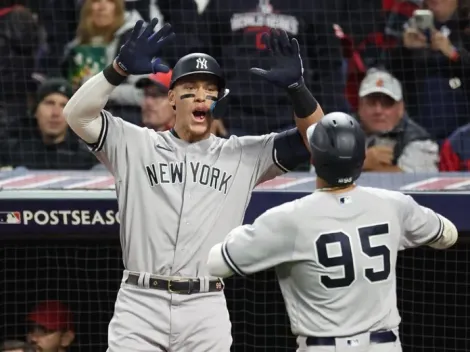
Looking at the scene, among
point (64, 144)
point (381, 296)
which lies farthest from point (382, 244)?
point (64, 144)

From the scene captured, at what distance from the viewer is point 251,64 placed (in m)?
5.64

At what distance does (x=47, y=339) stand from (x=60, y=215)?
2.85 feet

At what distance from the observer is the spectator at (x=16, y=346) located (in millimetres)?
4975

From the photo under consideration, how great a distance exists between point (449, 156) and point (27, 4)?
2.47 m

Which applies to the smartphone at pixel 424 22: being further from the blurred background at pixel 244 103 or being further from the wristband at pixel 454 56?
the wristband at pixel 454 56

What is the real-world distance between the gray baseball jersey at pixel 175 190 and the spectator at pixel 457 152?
1486 mm

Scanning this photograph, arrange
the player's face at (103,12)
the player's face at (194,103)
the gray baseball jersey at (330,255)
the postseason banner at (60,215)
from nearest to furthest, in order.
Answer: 1. the gray baseball jersey at (330,255)
2. the player's face at (194,103)
3. the postseason banner at (60,215)
4. the player's face at (103,12)

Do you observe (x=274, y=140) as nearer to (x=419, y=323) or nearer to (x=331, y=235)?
(x=331, y=235)

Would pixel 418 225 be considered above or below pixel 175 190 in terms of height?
below

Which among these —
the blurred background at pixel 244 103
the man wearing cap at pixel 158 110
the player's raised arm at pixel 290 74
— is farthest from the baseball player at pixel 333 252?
the man wearing cap at pixel 158 110

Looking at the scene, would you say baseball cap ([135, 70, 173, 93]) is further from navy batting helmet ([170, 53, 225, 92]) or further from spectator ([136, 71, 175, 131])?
navy batting helmet ([170, 53, 225, 92])

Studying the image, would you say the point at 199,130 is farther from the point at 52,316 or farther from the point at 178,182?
the point at 52,316

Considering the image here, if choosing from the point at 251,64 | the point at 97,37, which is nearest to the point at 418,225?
the point at 251,64

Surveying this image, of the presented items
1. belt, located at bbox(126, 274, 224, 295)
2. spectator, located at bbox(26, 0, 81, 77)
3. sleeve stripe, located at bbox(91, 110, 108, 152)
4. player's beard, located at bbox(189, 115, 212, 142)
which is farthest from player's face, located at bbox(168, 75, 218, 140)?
spectator, located at bbox(26, 0, 81, 77)
